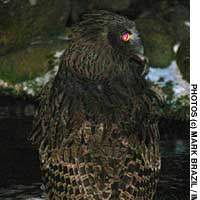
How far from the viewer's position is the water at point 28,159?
344 inches

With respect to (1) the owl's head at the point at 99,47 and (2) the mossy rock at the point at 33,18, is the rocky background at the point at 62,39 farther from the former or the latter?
(1) the owl's head at the point at 99,47

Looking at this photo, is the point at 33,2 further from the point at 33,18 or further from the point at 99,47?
the point at 99,47

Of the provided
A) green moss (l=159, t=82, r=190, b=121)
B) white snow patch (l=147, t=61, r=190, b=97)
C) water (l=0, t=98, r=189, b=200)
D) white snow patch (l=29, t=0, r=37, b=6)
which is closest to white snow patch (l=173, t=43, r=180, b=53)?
white snow patch (l=147, t=61, r=190, b=97)

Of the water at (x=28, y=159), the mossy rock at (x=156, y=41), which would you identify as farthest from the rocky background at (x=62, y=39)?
the water at (x=28, y=159)

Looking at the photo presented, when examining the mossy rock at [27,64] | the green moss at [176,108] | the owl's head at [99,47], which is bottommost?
the green moss at [176,108]

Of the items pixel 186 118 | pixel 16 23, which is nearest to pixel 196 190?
pixel 186 118

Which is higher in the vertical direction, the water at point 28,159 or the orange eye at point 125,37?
the orange eye at point 125,37

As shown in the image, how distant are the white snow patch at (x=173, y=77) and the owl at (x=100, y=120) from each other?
794 cm

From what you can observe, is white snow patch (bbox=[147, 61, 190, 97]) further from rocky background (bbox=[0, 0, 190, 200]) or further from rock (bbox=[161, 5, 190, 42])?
rock (bbox=[161, 5, 190, 42])

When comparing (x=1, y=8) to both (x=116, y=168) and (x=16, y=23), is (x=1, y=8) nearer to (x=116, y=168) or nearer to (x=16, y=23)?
(x=16, y=23)

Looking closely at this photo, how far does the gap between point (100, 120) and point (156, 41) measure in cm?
945

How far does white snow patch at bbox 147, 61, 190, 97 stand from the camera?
45.3 feet

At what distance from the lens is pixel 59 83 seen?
18.6 feet

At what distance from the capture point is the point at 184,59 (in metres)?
14.2
